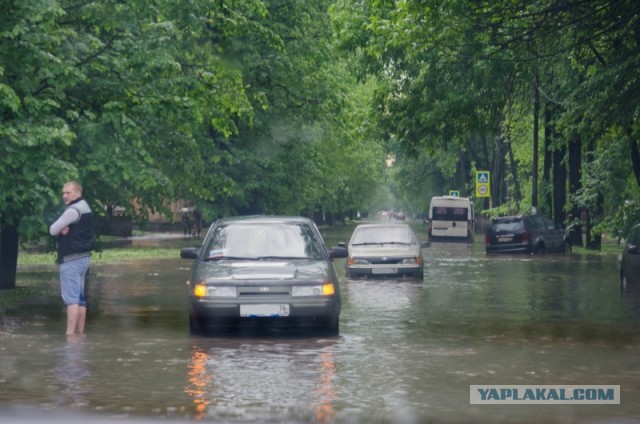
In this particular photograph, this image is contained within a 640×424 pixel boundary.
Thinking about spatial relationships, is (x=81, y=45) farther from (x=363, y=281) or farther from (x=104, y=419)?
(x=104, y=419)

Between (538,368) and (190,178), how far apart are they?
1886 centimetres

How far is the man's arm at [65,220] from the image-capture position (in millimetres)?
15391

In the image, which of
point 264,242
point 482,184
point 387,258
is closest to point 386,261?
point 387,258

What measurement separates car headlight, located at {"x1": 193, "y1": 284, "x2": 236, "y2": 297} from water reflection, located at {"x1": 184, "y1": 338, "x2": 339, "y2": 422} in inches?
23.3

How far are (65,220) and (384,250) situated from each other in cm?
1453

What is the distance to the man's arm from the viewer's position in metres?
15.4

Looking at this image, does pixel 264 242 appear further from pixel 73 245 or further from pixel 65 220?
pixel 65 220

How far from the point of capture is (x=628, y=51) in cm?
2450

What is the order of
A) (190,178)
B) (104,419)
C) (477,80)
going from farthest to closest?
(477,80) → (190,178) → (104,419)

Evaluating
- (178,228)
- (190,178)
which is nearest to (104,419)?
(190,178)

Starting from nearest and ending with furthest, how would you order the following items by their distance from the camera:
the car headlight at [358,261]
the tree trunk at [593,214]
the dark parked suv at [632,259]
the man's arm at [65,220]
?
the man's arm at [65,220] < the dark parked suv at [632,259] < the car headlight at [358,261] < the tree trunk at [593,214]

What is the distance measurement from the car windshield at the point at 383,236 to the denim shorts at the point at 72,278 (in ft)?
48.9

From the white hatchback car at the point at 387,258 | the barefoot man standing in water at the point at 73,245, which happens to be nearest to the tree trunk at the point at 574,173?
the white hatchback car at the point at 387,258

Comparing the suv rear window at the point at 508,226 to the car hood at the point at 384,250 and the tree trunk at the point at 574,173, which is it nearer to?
the tree trunk at the point at 574,173
